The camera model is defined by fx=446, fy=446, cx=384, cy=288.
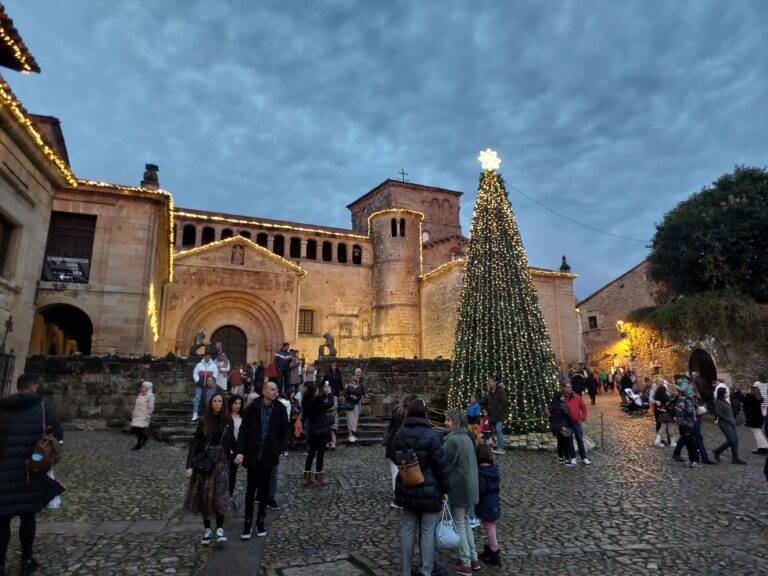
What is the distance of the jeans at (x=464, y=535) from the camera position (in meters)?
4.10

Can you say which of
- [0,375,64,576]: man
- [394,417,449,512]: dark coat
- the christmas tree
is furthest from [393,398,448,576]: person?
the christmas tree

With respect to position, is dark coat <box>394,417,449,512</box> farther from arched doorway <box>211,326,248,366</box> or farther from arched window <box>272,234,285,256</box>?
arched window <box>272,234,285,256</box>

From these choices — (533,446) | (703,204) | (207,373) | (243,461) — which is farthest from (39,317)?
(703,204)

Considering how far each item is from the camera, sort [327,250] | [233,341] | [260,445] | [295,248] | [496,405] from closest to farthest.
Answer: [260,445], [496,405], [233,341], [295,248], [327,250]

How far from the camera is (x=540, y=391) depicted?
→ 474 inches

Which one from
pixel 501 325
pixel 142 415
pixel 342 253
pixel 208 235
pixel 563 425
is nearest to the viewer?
pixel 563 425

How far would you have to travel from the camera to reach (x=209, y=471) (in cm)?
470

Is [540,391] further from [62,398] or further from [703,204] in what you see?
[703,204]

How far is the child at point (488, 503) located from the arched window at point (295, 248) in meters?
27.2

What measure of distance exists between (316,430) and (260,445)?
8.29 feet

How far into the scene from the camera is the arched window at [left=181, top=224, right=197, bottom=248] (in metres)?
28.8

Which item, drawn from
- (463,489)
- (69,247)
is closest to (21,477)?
(463,489)

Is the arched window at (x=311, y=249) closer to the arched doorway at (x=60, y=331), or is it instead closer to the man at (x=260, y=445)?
the arched doorway at (x=60, y=331)

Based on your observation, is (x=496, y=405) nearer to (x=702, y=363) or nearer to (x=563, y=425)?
(x=563, y=425)
